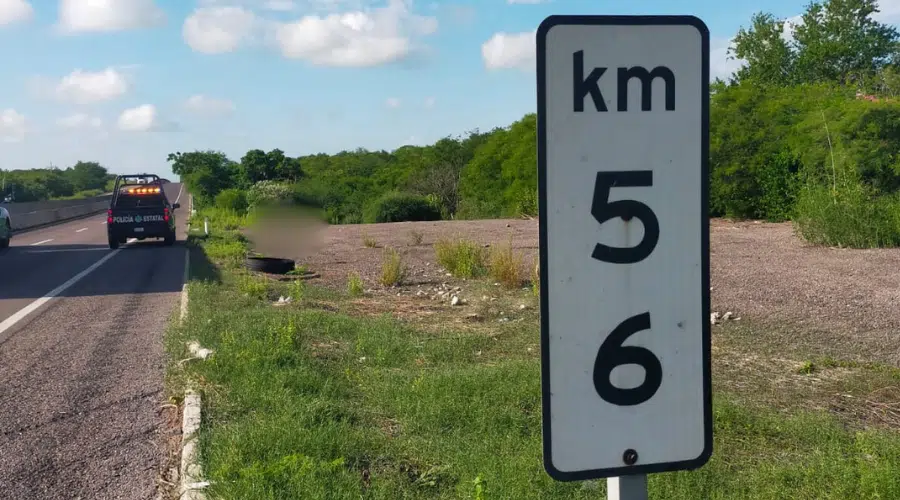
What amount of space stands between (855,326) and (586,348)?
8.76 meters

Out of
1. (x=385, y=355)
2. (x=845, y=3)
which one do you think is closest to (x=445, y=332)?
(x=385, y=355)

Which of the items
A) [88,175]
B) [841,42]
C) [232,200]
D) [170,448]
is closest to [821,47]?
[841,42]

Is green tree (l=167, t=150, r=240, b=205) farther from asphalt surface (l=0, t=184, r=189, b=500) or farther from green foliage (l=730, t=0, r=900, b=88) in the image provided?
green foliage (l=730, t=0, r=900, b=88)

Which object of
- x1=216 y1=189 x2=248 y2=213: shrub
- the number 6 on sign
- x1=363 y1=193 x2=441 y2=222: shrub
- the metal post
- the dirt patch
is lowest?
the dirt patch

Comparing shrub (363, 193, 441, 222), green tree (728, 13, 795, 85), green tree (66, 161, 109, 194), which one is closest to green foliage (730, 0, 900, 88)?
green tree (728, 13, 795, 85)

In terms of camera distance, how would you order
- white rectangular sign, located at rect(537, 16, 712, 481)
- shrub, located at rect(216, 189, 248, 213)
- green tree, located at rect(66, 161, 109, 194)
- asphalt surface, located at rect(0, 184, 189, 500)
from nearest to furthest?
white rectangular sign, located at rect(537, 16, 712, 481) < asphalt surface, located at rect(0, 184, 189, 500) < shrub, located at rect(216, 189, 248, 213) < green tree, located at rect(66, 161, 109, 194)

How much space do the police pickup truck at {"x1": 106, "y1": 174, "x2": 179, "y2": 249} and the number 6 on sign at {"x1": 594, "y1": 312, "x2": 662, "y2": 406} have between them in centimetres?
2423

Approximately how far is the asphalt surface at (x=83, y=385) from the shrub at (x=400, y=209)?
25.2 meters

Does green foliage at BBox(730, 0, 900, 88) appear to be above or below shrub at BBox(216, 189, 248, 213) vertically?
above

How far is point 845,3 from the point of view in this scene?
56.0 meters

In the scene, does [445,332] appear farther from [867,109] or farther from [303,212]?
[867,109]

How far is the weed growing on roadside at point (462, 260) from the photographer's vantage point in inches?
591

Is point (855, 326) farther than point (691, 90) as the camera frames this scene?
Yes

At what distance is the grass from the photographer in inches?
172
